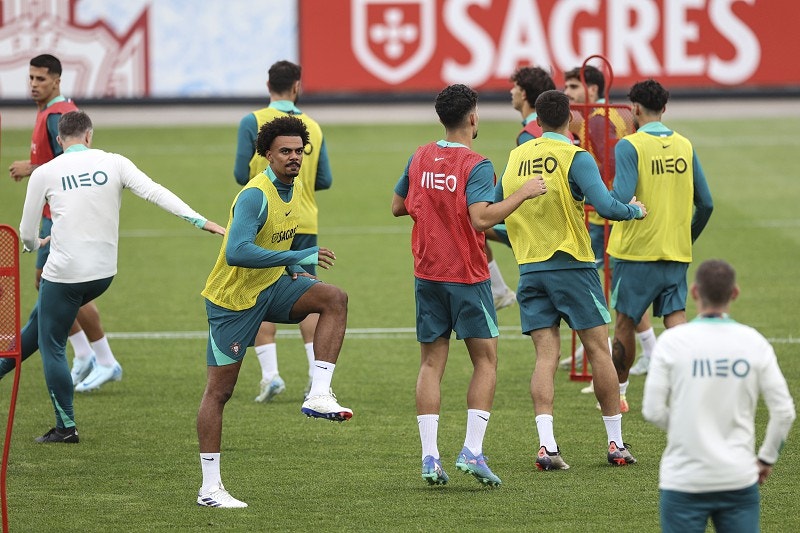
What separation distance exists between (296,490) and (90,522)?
1238mm

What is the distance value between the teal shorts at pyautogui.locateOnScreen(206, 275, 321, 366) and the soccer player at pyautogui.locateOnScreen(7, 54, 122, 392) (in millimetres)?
2497

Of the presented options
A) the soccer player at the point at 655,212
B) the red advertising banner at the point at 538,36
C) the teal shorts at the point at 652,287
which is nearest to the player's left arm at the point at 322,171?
the soccer player at the point at 655,212

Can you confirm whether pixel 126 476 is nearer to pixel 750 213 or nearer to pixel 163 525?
pixel 163 525

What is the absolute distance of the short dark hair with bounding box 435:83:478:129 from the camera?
25.4 feet

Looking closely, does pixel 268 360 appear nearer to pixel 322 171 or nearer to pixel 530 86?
pixel 322 171

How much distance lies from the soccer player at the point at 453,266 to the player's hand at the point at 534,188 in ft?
0.55

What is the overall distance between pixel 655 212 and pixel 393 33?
801 inches

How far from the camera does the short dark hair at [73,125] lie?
8.71m

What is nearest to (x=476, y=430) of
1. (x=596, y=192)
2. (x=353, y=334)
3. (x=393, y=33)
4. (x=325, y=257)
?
(x=325, y=257)

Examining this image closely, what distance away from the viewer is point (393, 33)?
28.8m

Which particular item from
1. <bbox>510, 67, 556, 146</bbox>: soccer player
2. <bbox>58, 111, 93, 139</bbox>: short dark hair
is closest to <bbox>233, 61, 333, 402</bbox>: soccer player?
<bbox>510, 67, 556, 146</bbox>: soccer player

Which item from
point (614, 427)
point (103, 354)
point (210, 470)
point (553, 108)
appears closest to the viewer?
point (210, 470)

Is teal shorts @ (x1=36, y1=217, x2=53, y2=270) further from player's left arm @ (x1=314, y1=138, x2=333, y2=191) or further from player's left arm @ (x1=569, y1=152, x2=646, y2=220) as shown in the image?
player's left arm @ (x1=569, y1=152, x2=646, y2=220)

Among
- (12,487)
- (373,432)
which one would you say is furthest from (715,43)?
(12,487)
